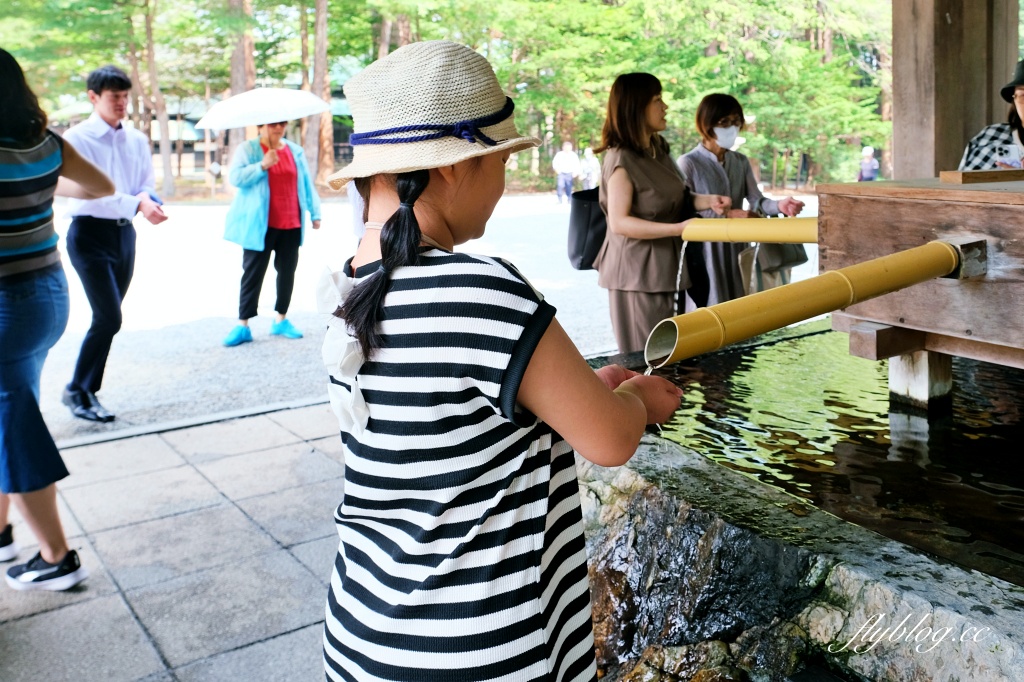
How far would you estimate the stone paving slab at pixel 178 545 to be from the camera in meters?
3.22

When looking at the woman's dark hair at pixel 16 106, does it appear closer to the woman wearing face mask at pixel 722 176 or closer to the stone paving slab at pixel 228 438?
the stone paving slab at pixel 228 438

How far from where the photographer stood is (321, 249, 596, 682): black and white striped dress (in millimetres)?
1193

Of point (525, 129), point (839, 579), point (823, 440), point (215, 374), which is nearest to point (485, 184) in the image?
point (839, 579)

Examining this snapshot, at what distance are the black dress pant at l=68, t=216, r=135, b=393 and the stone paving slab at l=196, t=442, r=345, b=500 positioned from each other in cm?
135

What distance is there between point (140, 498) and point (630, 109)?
102 inches

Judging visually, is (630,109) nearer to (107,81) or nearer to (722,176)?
(722,176)

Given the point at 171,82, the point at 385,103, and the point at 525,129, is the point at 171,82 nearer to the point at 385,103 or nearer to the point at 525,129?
the point at 525,129

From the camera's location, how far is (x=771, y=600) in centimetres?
183

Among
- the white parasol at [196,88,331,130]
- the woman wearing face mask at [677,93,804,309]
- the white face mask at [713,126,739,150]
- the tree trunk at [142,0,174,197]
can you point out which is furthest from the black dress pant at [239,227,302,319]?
the tree trunk at [142,0,174,197]

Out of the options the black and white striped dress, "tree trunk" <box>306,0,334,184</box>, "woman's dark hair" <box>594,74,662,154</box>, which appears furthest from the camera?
"tree trunk" <box>306,0,334,184</box>

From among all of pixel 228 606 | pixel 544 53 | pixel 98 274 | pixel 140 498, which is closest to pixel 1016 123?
pixel 228 606

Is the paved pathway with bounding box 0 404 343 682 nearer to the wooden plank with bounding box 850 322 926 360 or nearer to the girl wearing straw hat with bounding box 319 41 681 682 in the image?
the girl wearing straw hat with bounding box 319 41 681 682

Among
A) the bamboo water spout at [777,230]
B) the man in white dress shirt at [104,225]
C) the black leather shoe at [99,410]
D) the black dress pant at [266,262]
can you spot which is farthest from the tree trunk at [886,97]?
the bamboo water spout at [777,230]

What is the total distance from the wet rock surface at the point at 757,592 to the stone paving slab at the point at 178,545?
61.8 inches
